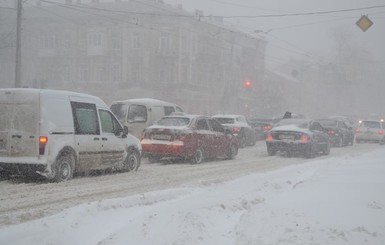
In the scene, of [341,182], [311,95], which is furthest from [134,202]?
[311,95]

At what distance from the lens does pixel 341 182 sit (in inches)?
379

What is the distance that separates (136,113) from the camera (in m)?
16.6

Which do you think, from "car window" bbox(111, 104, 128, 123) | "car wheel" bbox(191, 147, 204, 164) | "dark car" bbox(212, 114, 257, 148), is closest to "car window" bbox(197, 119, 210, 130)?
"car wheel" bbox(191, 147, 204, 164)

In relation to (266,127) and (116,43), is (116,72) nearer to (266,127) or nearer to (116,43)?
(116,43)

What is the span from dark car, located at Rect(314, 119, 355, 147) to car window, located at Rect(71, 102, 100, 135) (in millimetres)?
16897

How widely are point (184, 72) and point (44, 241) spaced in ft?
165

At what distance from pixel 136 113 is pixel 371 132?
19.2 meters

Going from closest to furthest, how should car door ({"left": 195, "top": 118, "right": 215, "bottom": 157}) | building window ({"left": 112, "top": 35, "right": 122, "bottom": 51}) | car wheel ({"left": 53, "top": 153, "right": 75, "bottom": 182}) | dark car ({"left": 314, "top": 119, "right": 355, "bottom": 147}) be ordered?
car wheel ({"left": 53, "top": 153, "right": 75, "bottom": 182}) → car door ({"left": 195, "top": 118, "right": 215, "bottom": 157}) → dark car ({"left": 314, "top": 119, "right": 355, "bottom": 147}) → building window ({"left": 112, "top": 35, "right": 122, "bottom": 51})

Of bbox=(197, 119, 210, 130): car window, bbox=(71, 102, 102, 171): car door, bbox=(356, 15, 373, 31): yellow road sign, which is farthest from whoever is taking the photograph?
bbox=(356, 15, 373, 31): yellow road sign

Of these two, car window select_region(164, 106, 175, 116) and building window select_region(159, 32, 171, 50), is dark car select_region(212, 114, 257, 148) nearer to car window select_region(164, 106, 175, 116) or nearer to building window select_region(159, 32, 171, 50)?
car window select_region(164, 106, 175, 116)

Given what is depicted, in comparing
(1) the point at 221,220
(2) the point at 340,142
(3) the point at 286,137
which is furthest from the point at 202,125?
(2) the point at 340,142

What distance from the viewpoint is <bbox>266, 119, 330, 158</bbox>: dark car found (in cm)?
1812

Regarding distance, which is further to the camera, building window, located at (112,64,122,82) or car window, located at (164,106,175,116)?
building window, located at (112,64,122,82)

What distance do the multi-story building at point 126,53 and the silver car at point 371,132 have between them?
74.3 feet
